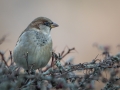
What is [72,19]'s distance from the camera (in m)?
4.86

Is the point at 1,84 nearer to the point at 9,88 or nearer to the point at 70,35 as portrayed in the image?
the point at 9,88

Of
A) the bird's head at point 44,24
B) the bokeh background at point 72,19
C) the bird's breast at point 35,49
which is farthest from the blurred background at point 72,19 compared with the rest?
the bird's breast at point 35,49

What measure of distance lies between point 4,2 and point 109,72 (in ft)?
14.7

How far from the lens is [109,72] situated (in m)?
0.94

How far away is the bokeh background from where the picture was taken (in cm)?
411

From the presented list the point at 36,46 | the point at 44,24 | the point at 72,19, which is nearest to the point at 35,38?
the point at 36,46

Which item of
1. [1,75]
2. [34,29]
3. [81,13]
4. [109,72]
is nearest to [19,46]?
[34,29]

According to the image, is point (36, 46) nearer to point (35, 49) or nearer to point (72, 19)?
point (35, 49)

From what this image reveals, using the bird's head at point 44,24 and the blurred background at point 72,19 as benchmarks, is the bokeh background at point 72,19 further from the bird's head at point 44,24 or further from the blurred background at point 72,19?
the bird's head at point 44,24

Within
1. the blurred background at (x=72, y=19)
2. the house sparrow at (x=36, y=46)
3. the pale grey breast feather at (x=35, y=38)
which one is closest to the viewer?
the house sparrow at (x=36, y=46)

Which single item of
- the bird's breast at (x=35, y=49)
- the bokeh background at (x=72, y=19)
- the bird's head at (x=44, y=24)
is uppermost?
the bokeh background at (x=72, y=19)

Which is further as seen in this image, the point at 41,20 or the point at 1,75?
the point at 41,20

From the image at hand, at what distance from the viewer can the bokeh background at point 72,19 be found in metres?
4.11

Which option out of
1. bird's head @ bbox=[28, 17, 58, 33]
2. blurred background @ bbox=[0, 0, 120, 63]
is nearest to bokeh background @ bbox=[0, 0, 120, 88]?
blurred background @ bbox=[0, 0, 120, 63]
